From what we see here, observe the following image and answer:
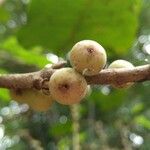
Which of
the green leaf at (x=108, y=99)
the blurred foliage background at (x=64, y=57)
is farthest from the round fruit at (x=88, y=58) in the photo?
the green leaf at (x=108, y=99)

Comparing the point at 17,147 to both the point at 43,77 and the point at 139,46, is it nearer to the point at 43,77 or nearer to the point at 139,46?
the point at 139,46

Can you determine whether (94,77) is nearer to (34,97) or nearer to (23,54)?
(34,97)

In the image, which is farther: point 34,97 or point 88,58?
point 34,97

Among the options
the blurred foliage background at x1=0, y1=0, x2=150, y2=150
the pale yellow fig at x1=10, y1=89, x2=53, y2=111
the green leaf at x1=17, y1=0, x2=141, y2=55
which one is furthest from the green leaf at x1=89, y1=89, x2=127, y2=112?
the pale yellow fig at x1=10, y1=89, x2=53, y2=111

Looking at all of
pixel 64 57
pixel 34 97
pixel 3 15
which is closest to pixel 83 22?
pixel 64 57

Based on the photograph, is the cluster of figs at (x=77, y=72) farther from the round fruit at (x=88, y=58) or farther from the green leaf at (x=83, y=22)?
the green leaf at (x=83, y=22)

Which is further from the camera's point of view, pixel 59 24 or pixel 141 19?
pixel 141 19

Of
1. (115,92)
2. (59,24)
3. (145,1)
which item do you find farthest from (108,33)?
(145,1)
